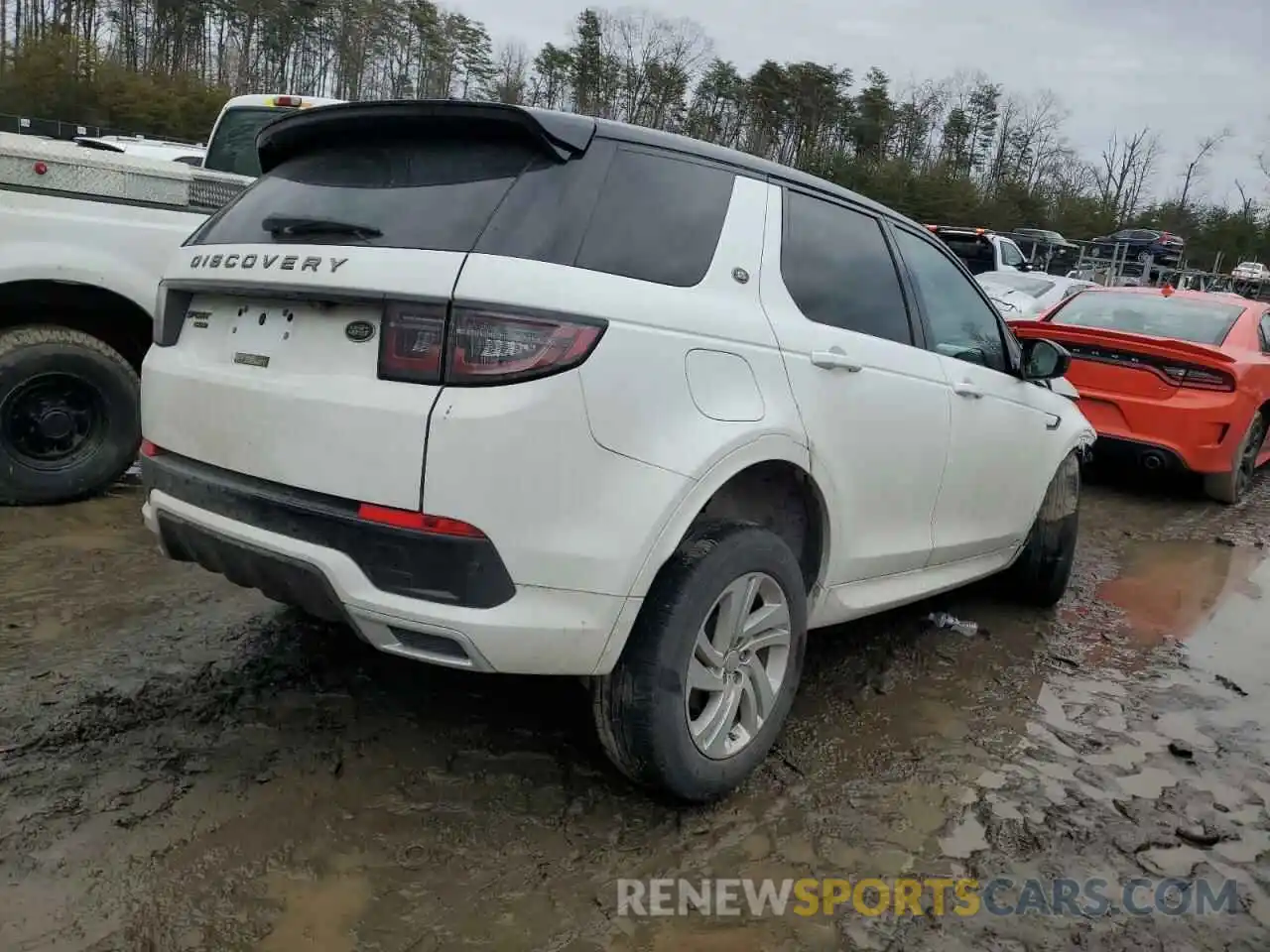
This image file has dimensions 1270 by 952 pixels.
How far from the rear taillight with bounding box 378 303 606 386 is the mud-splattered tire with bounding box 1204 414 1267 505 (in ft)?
20.8

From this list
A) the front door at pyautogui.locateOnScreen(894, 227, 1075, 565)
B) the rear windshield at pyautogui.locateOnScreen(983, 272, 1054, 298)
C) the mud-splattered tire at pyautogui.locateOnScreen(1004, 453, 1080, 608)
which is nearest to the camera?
the front door at pyautogui.locateOnScreen(894, 227, 1075, 565)

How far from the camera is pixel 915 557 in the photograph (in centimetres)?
333

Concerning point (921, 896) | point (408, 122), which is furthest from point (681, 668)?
point (408, 122)

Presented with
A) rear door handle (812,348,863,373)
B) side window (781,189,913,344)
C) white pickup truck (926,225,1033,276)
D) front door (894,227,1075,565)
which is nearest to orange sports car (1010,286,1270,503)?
front door (894,227,1075,565)

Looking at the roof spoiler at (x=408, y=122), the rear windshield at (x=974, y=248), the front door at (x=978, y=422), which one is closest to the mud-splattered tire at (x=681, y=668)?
the roof spoiler at (x=408, y=122)

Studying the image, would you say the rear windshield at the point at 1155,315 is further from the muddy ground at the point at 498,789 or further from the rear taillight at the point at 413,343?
the rear taillight at the point at 413,343

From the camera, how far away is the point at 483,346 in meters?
2.04

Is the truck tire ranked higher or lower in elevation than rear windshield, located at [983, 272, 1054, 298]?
lower

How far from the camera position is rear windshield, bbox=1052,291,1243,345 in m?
7.09

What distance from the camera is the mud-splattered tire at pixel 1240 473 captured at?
6934 millimetres

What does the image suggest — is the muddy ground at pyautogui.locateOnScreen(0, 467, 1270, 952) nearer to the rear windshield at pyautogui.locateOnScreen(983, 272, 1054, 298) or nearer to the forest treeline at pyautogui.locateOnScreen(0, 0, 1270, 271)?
the rear windshield at pyautogui.locateOnScreen(983, 272, 1054, 298)

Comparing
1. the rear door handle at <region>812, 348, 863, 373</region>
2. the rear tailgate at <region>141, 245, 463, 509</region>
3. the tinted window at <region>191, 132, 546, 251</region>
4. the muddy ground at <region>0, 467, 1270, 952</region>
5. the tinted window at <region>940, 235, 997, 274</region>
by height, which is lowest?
the muddy ground at <region>0, 467, 1270, 952</region>

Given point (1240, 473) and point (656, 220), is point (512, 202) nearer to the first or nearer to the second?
point (656, 220)

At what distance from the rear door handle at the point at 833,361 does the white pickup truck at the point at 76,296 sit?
10.4 ft
